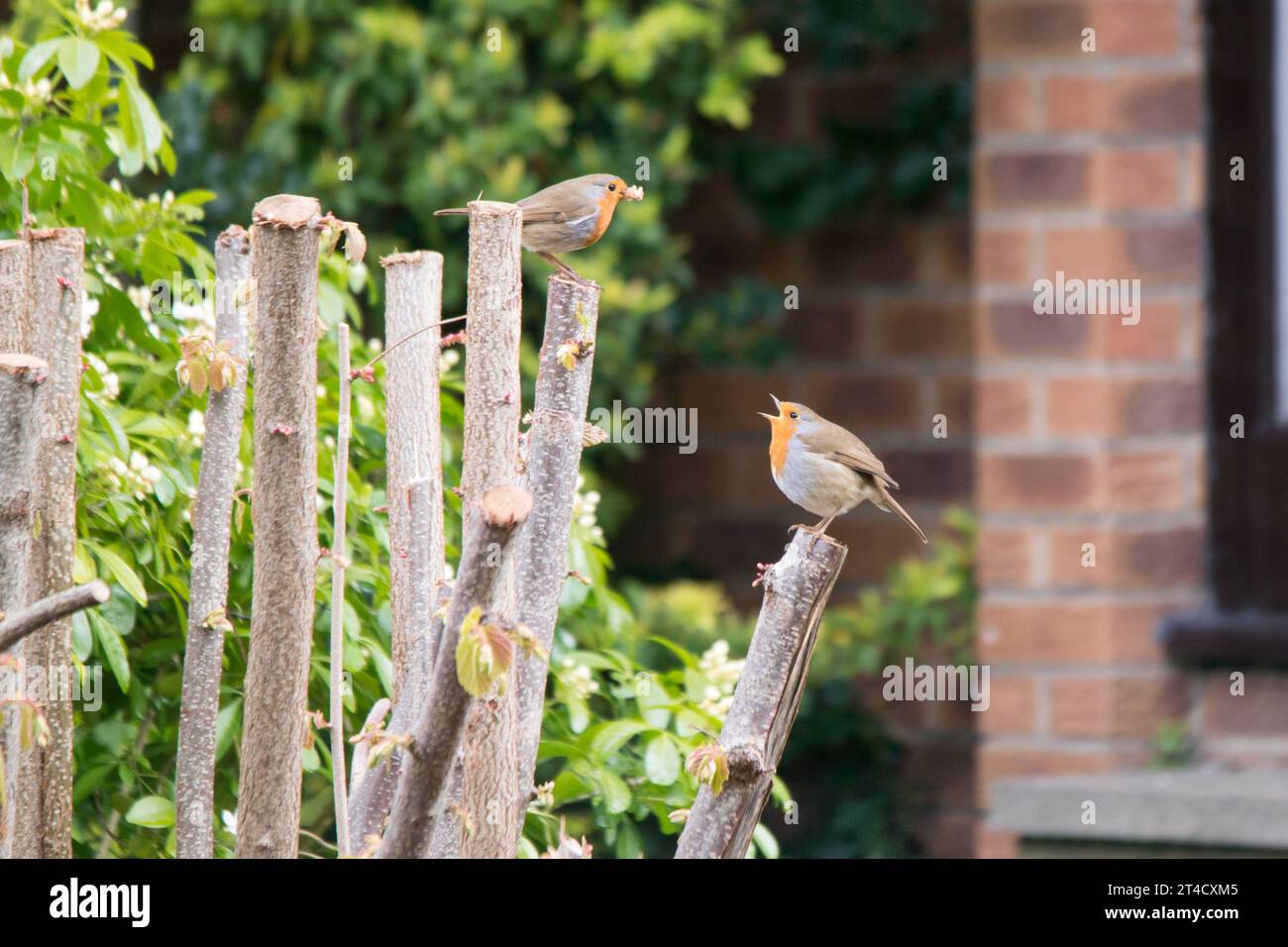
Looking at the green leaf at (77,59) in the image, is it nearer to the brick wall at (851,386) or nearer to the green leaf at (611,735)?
the green leaf at (611,735)

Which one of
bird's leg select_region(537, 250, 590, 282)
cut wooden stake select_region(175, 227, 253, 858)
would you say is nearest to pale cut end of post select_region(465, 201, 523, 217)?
bird's leg select_region(537, 250, 590, 282)

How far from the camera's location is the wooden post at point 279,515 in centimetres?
147

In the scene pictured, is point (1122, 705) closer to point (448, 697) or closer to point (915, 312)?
point (915, 312)

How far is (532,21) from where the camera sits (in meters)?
4.27

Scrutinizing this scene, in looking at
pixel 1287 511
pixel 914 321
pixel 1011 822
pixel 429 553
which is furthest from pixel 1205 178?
pixel 429 553

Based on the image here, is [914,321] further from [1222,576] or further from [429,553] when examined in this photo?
[429,553]

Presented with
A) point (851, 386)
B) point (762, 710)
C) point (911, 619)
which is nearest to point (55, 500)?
point (762, 710)

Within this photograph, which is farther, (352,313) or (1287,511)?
(1287,511)

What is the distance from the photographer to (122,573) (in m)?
1.82

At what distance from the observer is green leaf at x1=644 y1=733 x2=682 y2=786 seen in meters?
2.00

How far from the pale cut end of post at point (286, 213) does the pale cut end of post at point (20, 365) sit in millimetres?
227

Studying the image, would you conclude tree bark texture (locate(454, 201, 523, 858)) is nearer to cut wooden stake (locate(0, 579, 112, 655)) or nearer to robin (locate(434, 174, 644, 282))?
cut wooden stake (locate(0, 579, 112, 655))

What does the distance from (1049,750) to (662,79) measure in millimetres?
1961
